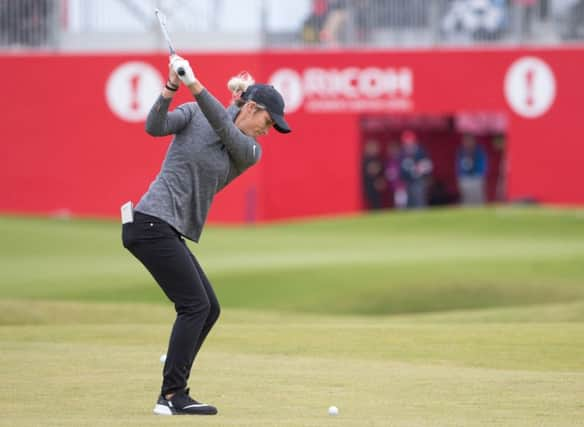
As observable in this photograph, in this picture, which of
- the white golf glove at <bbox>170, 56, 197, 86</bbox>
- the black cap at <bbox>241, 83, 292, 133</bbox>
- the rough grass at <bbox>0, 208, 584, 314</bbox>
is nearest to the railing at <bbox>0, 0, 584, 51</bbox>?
the rough grass at <bbox>0, 208, 584, 314</bbox>

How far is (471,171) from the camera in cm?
3141

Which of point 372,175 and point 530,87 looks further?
point 372,175

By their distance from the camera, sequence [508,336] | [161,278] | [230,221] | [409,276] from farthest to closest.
Result: [230,221] → [409,276] → [508,336] → [161,278]

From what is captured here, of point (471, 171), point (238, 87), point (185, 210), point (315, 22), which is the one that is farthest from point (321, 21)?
point (185, 210)

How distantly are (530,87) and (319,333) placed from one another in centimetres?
2064

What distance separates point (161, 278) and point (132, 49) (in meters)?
24.5

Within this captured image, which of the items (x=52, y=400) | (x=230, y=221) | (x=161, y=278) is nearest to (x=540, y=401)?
(x=161, y=278)

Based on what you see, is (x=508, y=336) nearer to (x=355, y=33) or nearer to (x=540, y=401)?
(x=540, y=401)

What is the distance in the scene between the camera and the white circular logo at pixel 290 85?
30.9 metres

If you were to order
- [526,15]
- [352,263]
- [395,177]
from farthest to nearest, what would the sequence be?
[395,177]
[526,15]
[352,263]

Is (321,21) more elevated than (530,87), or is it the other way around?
(321,21)

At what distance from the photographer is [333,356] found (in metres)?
9.99

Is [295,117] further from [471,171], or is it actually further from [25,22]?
[25,22]

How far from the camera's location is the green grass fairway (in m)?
7.71
